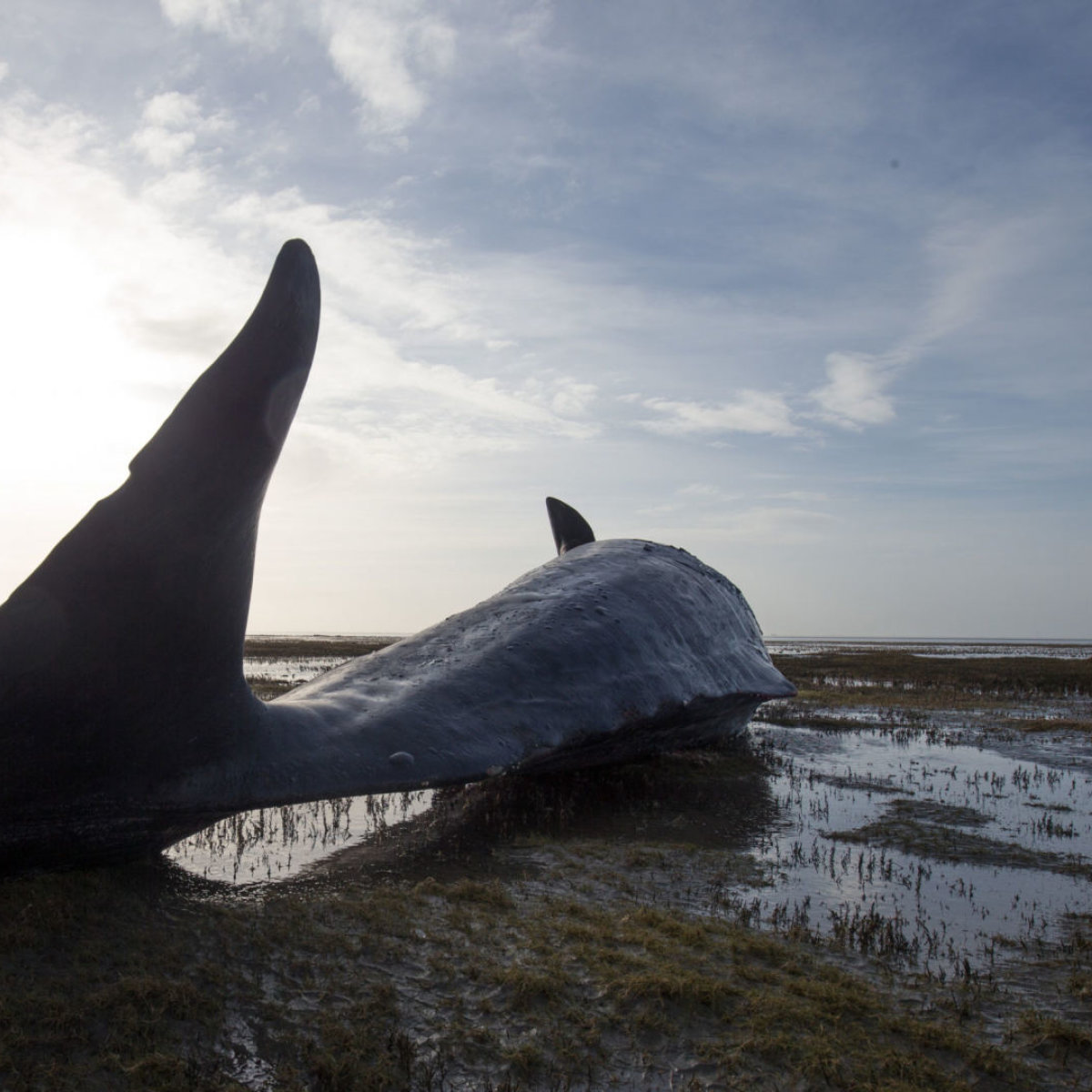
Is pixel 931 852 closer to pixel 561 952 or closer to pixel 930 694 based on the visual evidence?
pixel 561 952

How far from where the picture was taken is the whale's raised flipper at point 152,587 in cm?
343

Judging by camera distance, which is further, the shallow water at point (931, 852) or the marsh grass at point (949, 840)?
the marsh grass at point (949, 840)

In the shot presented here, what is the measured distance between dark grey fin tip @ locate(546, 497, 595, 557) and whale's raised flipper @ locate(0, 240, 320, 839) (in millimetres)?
9453

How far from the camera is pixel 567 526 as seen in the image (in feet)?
44.4

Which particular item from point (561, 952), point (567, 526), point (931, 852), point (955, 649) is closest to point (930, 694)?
point (567, 526)

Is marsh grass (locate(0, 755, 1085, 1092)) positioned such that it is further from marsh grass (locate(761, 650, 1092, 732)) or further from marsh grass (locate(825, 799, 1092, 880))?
marsh grass (locate(761, 650, 1092, 732))

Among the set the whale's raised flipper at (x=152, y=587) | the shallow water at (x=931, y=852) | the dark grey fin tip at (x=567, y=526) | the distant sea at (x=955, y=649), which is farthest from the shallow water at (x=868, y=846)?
the distant sea at (x=955, y=649)

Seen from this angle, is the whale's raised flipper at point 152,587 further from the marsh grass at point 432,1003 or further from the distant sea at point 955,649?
the distant sea at point 955,649

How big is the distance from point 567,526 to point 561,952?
29.9 feet

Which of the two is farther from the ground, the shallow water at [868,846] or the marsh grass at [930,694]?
the shallow water at [868,846]

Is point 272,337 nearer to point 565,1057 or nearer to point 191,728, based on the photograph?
point 191,728

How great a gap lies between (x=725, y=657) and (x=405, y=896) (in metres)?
4.84

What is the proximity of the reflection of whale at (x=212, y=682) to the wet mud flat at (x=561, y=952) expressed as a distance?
2.65 feet

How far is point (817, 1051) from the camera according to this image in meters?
3.82
